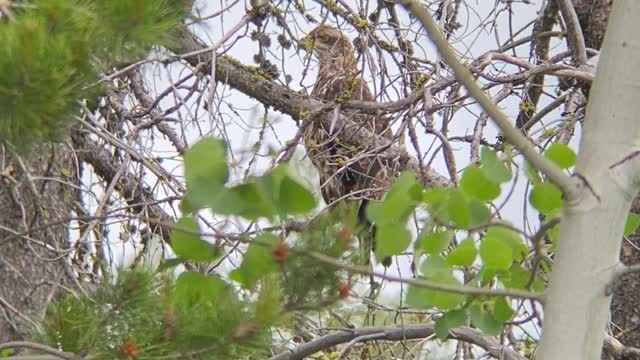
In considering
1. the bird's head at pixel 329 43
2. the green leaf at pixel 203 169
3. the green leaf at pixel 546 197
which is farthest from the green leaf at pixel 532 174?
the bird's head at pixel 329 43

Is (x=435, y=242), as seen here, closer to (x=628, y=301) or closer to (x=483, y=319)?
(x=483, y=319)

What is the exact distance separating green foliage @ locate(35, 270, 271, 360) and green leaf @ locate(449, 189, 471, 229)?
56 centimetres

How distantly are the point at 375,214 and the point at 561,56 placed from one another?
217 centimetres

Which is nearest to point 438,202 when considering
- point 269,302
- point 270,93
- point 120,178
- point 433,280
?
point 433,280

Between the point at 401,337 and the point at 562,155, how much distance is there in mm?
1446

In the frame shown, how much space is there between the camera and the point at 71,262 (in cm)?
398

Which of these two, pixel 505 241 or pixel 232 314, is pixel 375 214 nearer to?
pixel 505 241

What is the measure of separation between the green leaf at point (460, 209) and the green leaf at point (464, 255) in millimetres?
193

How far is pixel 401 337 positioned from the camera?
3.06 meters

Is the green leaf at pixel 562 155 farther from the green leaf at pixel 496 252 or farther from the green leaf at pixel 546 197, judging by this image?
the green leaf at pixel 496 252

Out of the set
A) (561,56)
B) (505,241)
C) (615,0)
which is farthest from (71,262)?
(615,0)

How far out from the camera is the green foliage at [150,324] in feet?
6.85

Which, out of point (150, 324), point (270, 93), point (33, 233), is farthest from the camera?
point (270, 93)

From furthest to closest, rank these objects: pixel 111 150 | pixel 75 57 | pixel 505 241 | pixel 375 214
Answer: pixel 111 150, pixel 75 57, pixel 505 241, pixel 375 214
